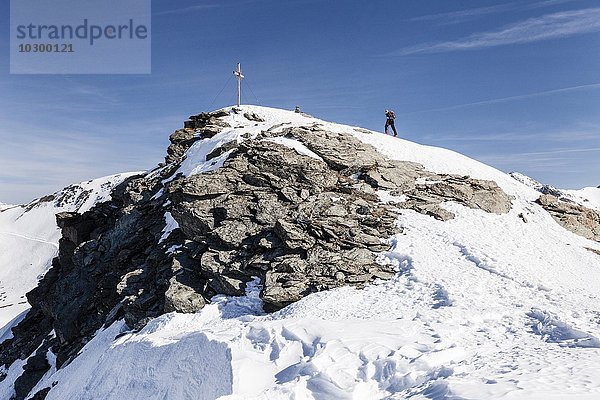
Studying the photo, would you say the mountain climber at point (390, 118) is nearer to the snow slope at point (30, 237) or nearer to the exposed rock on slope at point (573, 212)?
the exposed rock on slope at point (573, 212)

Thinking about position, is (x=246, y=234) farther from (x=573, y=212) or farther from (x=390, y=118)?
(x=573, y=212)

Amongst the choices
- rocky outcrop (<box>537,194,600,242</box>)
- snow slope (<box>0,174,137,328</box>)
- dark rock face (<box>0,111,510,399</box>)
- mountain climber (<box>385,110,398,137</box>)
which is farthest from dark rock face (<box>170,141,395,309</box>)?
snow slope (<box>0,174,137,328</box>)

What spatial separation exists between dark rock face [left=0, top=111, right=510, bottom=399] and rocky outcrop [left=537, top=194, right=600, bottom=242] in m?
3.49

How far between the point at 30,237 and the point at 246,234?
303 feet

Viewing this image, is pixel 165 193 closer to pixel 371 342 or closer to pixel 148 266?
pixel 148 266

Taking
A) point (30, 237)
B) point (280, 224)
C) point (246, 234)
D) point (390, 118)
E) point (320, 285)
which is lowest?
point (30, 237)

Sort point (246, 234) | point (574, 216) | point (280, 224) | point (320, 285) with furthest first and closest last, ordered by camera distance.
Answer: point (574, 216) < point (246, 234) < point (280, 224) < point (320, 285)

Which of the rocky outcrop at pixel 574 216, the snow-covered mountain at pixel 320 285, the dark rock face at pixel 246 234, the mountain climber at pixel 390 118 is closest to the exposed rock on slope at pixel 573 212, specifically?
the rocky outcrop at pixel 574 216

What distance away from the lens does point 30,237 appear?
301ft

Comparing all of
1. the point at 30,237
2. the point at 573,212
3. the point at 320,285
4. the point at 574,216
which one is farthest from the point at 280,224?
the point at 30,237

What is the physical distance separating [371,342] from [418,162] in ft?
59.7

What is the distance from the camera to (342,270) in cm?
1738

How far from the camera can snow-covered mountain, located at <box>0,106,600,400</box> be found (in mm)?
10751

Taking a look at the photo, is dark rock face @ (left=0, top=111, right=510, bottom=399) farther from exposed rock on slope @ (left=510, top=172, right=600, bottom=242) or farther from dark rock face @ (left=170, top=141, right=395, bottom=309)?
exposed rock on slope @ (left=510, top=172, right=600, bottom=242)
